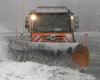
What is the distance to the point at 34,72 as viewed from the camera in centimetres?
1257

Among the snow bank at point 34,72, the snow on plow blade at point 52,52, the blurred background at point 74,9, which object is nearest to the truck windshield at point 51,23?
the snow on plow blade at point 52,52

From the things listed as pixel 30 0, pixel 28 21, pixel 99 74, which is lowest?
pixel 30 0

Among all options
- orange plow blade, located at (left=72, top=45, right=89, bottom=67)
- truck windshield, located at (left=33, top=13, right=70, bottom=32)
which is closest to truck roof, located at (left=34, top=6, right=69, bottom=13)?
truck windshield, located at (left=33, top=13, right=70, bottom=32)

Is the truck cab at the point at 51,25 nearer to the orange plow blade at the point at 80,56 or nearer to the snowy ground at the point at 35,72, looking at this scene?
the orange plow blade at the point at 80,56

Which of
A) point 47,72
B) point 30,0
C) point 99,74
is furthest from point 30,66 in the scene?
point 30,0

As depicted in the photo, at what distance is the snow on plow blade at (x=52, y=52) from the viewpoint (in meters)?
14.2

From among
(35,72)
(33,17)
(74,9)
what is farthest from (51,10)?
(74,9)

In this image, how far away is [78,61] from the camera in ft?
46.7

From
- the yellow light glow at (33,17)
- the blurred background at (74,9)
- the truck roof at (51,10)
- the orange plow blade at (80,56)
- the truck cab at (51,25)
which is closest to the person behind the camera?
the orange plow blade at (80,56)

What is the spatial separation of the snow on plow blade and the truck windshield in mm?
2174

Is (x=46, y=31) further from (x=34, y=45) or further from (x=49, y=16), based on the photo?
(x=34, y=45)

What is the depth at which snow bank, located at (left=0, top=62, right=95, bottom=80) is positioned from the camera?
11.8 metres

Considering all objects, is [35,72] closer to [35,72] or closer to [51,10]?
[35,72]

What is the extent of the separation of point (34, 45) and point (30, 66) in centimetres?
119
